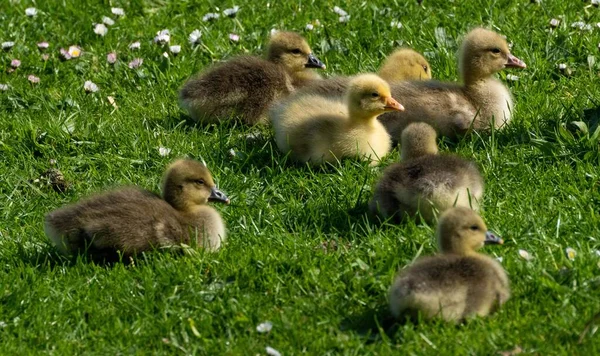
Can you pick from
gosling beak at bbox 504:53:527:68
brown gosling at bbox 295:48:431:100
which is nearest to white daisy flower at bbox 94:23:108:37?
brown gosling at bbox 295:48:431:100

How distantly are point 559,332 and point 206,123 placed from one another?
347 cm

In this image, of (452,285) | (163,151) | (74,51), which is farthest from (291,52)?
(452,285)

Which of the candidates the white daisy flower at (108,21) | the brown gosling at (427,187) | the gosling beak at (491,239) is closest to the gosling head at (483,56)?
the brown gosling at (427,187)

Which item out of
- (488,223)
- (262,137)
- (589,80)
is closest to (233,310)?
(488,223)

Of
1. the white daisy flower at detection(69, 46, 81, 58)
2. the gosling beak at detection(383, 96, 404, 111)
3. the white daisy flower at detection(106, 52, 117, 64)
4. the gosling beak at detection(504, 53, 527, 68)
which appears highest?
the gosling beak at detection(504, 53, 527, 68)

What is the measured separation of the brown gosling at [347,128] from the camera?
6797 mm

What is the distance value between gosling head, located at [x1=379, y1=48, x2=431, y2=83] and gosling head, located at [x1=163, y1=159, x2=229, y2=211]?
2.03 metres

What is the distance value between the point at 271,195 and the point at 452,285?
6.42ft

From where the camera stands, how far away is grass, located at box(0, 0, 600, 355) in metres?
5.08

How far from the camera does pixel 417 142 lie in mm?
6207

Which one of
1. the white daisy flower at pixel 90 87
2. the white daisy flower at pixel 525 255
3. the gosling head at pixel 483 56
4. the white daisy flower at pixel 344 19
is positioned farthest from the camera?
the white daisy flower at pixel 344 19

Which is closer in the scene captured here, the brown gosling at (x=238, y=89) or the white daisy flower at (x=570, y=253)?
the white daisy flower at (x=570, y=253)

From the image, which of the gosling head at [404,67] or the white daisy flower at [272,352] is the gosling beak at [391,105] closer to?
the gosling head at [404,67]

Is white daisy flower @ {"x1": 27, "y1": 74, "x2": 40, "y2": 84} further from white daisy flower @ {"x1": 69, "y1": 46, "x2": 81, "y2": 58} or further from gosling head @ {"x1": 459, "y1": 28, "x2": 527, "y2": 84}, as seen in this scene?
gosling head @ {"x1": 459, "y1": 28, "x2": 527, "y2": 84}
